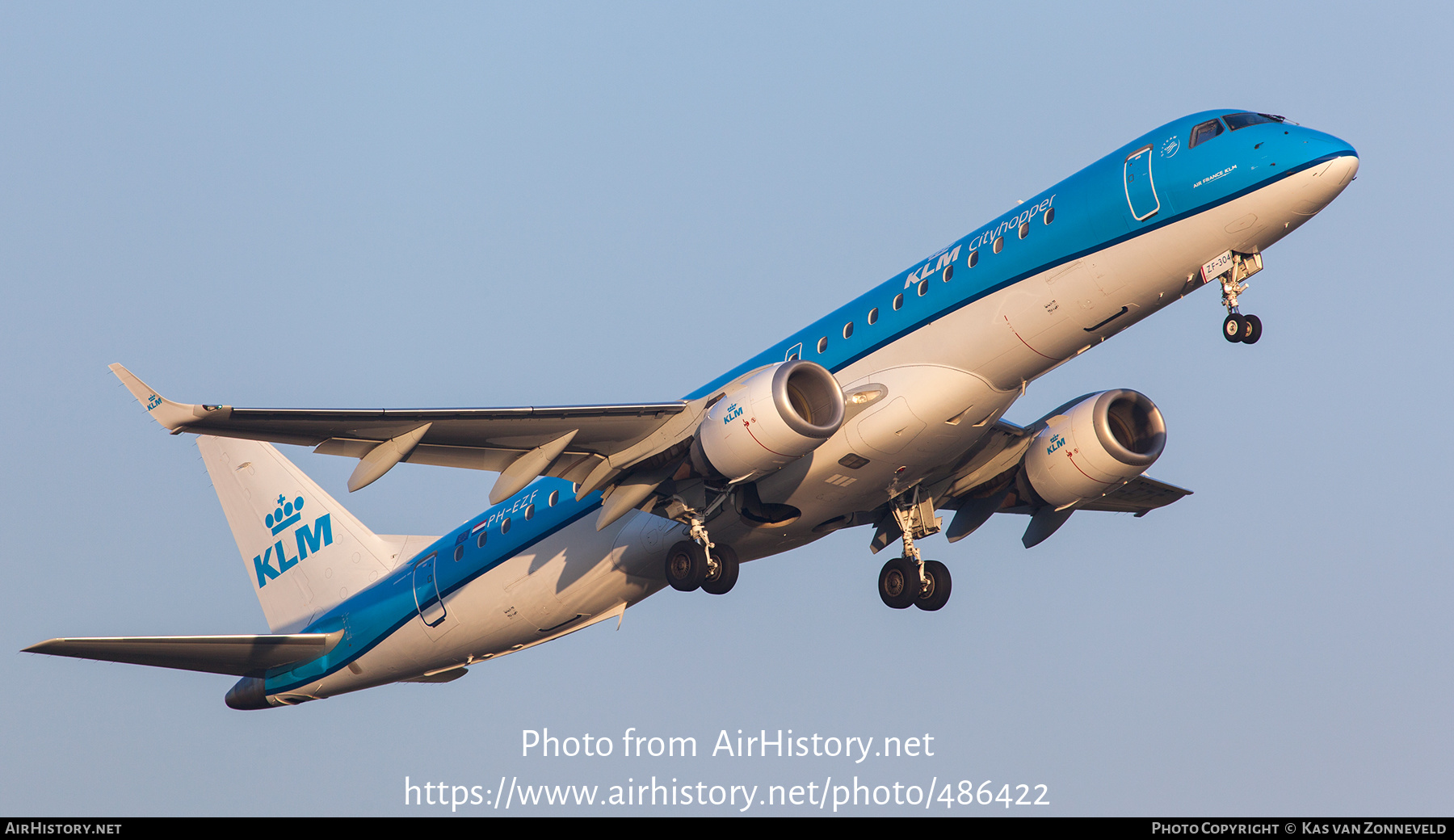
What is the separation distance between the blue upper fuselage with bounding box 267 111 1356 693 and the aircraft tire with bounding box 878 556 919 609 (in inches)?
197

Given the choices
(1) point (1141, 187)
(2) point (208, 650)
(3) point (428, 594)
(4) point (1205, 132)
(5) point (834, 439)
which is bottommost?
(2) point (208, 650)

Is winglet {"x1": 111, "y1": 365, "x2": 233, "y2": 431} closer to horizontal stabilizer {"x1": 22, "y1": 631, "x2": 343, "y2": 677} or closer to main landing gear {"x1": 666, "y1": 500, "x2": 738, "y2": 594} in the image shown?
horizontal stabilizer {"x1": 22, "y1": 631, "x2": 343, "y2": 677}

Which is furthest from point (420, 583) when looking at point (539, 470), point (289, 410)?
point (289, 410)

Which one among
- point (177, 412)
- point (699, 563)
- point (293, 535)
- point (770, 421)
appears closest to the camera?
point (177, 412)

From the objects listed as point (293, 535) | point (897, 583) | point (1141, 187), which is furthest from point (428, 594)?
point (1141, 187)

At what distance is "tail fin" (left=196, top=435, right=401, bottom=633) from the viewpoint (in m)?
31.3

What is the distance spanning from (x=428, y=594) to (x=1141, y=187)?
1541 cm

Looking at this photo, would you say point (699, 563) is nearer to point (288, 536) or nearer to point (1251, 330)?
point (1251, 330)

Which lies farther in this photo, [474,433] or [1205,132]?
[474,433]

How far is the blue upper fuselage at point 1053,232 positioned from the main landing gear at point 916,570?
4.16 meters

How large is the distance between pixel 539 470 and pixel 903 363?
19.8ft

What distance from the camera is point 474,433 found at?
23125 millimetres

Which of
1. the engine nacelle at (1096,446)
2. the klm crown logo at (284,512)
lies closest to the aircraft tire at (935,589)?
the engine nacelle at (1096,446)

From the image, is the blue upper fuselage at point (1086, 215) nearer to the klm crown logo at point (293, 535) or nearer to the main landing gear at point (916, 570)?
the main landing gear at point (916, 570)
